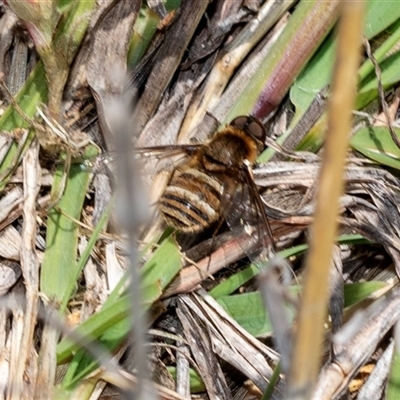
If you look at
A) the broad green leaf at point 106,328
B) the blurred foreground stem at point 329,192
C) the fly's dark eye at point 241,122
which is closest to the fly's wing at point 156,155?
the fly's dark eye at point 241,122

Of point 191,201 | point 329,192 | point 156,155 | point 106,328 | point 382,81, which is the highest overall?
point 382,81

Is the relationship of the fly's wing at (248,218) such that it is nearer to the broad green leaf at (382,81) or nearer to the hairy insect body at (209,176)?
the hairy insect body at (209,176)

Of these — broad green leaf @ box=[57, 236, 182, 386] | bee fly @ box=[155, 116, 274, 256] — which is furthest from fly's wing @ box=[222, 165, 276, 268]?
broad green leaf @ box=[57, 236, 182, 386]

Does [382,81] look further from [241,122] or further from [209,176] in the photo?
[209,176]

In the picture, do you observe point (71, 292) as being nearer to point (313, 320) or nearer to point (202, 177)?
point (202, 177)

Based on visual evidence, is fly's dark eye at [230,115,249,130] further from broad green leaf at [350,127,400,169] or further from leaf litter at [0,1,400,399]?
broad green leaf at [350,127,400,169]

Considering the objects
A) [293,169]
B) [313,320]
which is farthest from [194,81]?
[313,320]

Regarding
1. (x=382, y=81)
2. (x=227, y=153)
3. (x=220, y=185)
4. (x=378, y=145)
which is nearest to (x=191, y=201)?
(x=220, y=185)

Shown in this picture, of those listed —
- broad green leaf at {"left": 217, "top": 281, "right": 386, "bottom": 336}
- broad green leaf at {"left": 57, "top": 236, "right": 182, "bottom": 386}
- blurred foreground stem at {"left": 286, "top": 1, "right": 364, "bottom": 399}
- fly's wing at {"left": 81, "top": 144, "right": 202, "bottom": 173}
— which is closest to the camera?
blurred foreground stem at {"left": 286, "top": 1, "right": 364, "bottom": 399}
